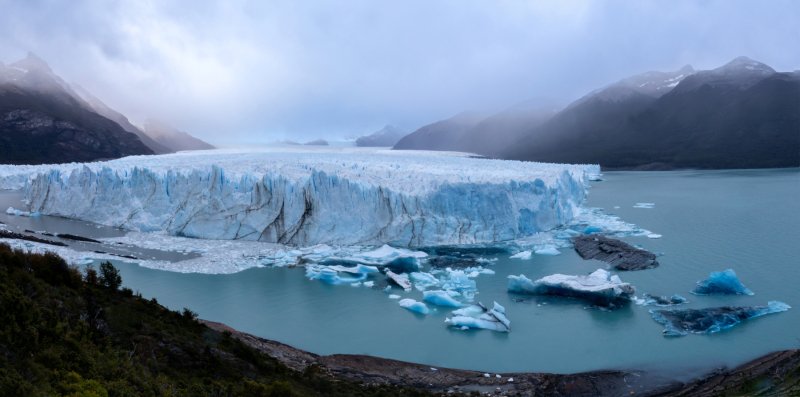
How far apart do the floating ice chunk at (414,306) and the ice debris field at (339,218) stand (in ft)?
2.54

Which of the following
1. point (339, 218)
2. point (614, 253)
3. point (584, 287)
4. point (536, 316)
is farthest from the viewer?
point (339, 218)

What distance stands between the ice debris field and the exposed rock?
0.72 m

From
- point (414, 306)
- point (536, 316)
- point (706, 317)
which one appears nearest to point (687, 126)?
point (706, 317)

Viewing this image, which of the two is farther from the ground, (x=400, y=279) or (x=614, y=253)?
(x=614, y=253)

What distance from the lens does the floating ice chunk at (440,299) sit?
33.4ft

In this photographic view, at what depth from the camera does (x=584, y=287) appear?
34.3 ft

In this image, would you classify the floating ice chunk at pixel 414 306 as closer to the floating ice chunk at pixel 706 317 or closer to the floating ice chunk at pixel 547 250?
the floating ice chunk at pixel 706 317

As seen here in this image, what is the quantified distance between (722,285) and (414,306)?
5.83 meters

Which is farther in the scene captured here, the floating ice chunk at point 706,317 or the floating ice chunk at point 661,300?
the floating ice chunk at point 661,300

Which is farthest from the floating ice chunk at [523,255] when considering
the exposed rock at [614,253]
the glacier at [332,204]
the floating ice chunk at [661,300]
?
the floating ice chunk at [661,300]

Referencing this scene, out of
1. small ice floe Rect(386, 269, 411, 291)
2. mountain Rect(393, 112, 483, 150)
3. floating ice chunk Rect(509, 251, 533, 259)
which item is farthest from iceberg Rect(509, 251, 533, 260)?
mountain Rect(393, 112, 483, 150)

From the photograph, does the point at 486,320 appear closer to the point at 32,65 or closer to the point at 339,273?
the point at 339,273

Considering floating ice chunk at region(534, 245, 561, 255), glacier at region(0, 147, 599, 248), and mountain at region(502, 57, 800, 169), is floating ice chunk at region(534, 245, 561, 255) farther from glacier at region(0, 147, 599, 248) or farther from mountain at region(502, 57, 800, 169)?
mountain at region(502, 57, 800, 169)

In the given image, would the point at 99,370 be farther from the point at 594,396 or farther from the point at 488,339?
the point at 488,339
